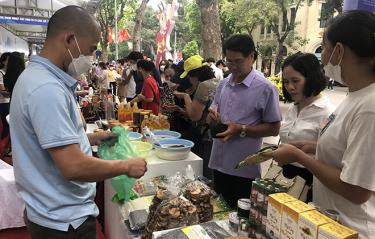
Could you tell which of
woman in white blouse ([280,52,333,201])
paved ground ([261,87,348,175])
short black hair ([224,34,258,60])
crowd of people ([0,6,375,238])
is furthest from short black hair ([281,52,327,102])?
crowd of people ([0,6,375,238])

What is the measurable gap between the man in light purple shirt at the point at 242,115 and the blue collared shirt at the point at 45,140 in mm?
1165

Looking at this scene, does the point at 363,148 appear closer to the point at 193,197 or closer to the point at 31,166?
the point at 193,197

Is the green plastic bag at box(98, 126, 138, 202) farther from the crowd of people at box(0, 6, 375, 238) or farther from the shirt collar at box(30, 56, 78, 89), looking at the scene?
the shirt collar at box(30, 56, 78, 89)

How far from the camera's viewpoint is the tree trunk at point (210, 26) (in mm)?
7793

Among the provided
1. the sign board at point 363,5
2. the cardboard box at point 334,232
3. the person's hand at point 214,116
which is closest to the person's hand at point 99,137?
the person's hand at point 214,116

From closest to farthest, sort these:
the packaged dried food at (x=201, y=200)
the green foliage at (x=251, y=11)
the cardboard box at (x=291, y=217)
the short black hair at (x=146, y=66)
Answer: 1. the cardboard box at (x=291, y=217)
2. the packaged dried food at (x=201, y=200)
3. the short black hair at (x=146, y=66)
4. the green foliage at (x=251, y=11)

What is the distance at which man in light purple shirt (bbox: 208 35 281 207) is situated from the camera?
2314 millimetres

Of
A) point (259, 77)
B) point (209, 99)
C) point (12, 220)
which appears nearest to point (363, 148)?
point (259, 77)

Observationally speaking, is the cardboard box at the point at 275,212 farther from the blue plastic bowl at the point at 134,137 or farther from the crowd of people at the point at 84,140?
the blue plastic bowl at the point at 134,137

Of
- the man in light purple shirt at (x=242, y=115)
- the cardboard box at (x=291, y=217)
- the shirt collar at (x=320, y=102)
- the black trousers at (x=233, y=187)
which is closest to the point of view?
the cardboard box at (x=291, y=217)

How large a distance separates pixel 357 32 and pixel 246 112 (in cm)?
117

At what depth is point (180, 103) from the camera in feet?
12.7

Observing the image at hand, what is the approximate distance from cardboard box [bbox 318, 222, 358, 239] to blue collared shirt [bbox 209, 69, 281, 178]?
4.49 ft

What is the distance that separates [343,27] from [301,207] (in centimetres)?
76
